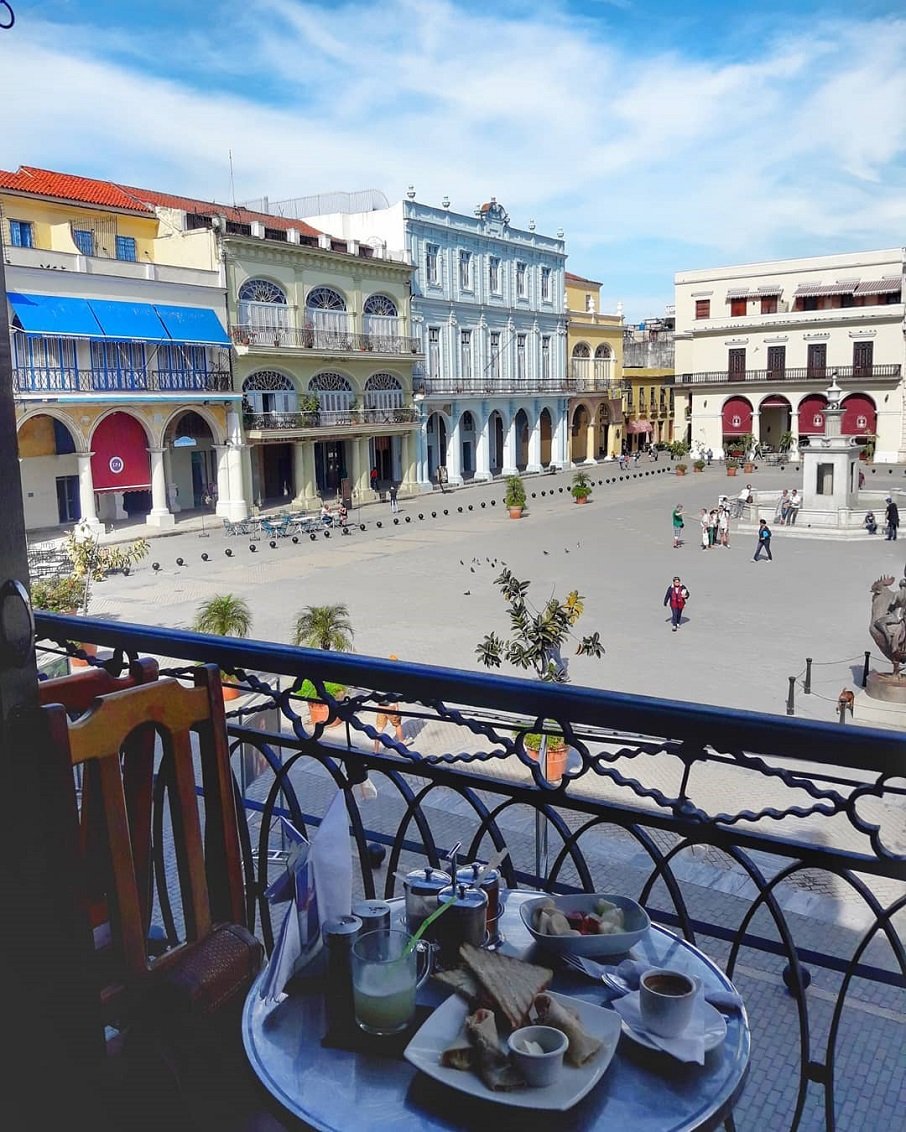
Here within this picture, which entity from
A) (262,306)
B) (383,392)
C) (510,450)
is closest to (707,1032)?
(262,306)

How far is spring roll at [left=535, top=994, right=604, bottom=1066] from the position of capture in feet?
6.03

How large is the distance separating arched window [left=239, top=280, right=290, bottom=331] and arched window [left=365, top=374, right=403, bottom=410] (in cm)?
541

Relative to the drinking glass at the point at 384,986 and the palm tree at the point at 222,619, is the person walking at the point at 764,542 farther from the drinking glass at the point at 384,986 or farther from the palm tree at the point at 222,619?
the drinking glass at the point at 384,986

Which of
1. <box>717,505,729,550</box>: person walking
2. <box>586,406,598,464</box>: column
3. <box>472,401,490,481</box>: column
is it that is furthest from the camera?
<box>586,406,598,464</box>: column

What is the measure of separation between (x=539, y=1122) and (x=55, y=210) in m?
33.0

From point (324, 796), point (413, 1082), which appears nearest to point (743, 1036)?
point (413, 1082)

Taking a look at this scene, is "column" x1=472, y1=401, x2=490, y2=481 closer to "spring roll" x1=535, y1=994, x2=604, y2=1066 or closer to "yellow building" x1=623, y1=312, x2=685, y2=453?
"yellow building" x1=623, y1=312, x2=685, y2=453

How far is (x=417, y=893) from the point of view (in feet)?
7.44

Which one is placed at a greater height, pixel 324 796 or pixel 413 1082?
pixel 413 1082

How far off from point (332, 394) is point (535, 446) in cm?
1703

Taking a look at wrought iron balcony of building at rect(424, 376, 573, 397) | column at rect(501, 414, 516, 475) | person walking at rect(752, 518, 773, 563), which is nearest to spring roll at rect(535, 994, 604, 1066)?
person walking at rect(752, 518, 773, 563)

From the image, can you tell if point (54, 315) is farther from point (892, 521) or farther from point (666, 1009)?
point (666, 1009)

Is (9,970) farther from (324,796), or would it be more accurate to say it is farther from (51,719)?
(324,796)

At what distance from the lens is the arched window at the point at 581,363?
55.7 metres
